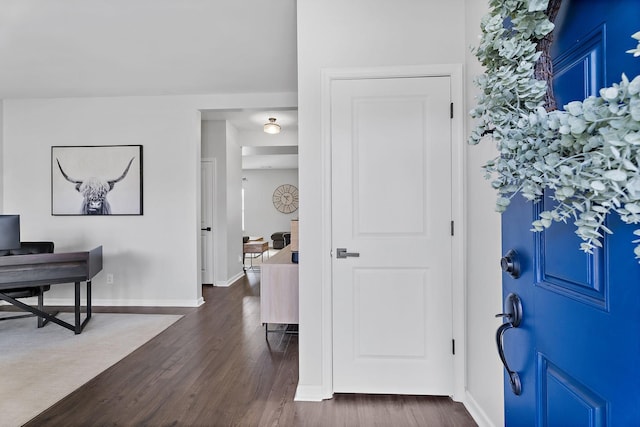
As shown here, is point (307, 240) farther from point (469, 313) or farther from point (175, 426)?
point (175, 426)

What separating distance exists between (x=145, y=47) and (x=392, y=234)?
107 inches

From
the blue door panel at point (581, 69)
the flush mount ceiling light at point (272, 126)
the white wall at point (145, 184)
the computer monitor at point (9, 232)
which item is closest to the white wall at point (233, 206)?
the flush mount ceiling light at point (272, 126)

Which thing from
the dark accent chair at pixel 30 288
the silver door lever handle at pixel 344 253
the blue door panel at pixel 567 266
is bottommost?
the dark accent chair at pixel 30 288

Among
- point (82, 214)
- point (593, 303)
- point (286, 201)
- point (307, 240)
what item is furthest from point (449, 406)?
point (286, 201)

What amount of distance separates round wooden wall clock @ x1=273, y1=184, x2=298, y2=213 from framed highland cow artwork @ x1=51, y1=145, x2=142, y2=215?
661 centimetres

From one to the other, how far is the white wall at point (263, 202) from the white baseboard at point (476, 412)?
902 cm

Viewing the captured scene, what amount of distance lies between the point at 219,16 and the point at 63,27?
128cm

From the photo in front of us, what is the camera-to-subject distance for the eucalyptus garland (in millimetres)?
518

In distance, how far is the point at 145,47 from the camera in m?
3.08

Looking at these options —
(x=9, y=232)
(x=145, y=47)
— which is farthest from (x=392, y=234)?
(x=9, y=232)

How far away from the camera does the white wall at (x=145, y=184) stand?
14.1ft

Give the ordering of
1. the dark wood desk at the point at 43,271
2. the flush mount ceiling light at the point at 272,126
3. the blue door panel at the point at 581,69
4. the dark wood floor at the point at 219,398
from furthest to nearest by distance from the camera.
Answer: the flush mount ceiling light at the point at 272,126 < the dark wood desk at the point at 43,271 < the dark wood floor at the point at 219,398 < the blue door panel at the point at 581,69

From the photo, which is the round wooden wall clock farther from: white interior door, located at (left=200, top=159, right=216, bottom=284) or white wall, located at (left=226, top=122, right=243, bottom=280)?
white interior door, located at (left=200, top=159, right=216, bottom=284)

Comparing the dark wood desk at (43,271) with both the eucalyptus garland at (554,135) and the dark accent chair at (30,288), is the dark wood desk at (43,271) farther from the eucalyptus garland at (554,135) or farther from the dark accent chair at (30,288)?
the eucalyptus garland at (554,135)
